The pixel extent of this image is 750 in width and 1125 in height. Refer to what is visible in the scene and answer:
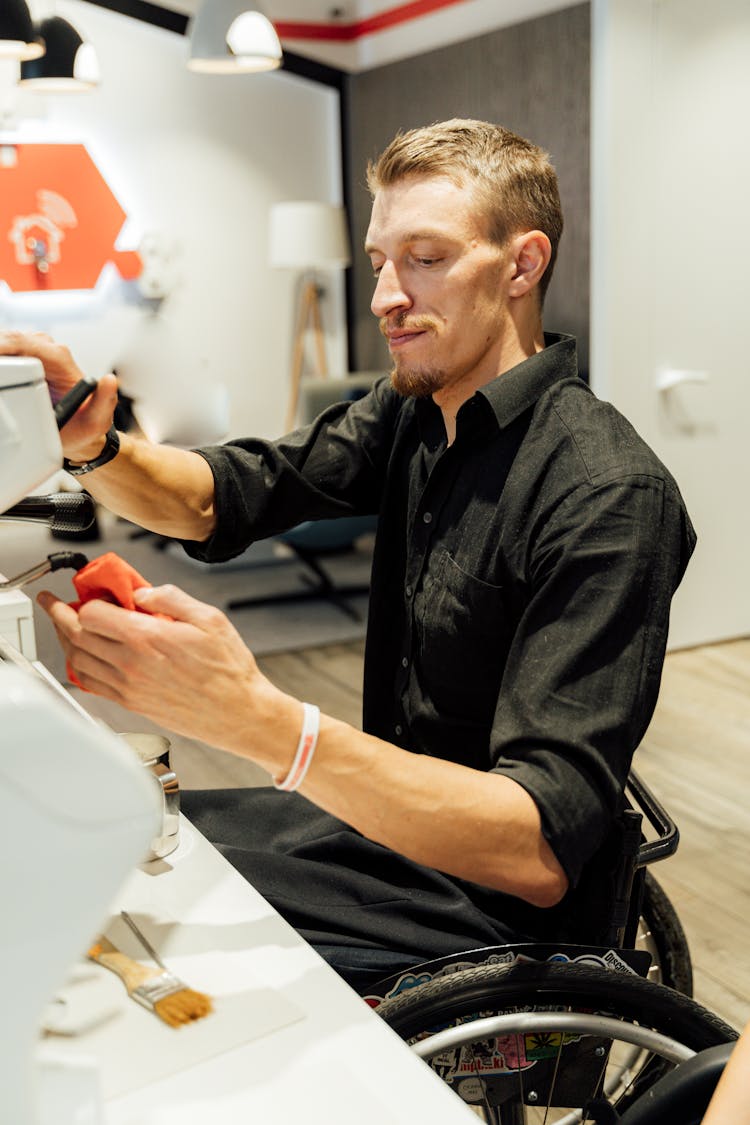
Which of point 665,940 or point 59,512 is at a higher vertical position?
point 59,512

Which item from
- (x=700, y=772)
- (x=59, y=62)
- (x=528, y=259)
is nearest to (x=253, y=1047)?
(x=528, y=259)

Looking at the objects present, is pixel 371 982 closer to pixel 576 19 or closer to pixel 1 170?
pixel 576 19

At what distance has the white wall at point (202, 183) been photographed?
5957 mm

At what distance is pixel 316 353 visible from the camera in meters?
6.69

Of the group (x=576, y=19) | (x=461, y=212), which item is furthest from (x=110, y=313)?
(x=461, y=212)

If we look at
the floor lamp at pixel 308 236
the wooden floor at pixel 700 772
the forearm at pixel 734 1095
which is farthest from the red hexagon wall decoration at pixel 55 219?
the forearm at pixel 734 1095

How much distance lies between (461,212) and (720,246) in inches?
123

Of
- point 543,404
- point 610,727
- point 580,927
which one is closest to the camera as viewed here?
point 610,727

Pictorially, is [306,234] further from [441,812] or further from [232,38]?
[441,812]

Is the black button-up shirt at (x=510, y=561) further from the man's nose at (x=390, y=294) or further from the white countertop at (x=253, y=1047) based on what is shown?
the white countertop at (x=253, y=1047)

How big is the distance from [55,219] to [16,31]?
5.96ft

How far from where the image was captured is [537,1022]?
118cm

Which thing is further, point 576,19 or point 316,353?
point 316,353

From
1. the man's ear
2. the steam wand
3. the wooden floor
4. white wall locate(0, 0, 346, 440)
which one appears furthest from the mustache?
white wall locate(0, 0, 346, 440)
